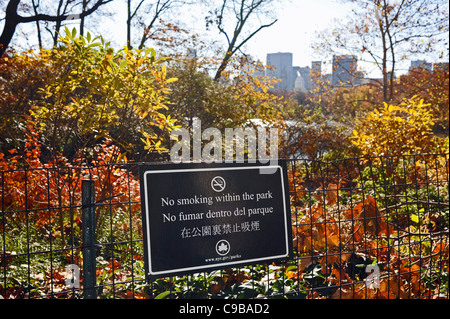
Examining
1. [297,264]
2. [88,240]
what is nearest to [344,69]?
[297,264]

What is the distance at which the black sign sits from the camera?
2350mm

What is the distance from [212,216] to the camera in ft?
8.04

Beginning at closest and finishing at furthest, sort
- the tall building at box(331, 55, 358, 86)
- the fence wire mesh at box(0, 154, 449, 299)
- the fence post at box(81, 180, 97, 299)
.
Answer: the fence post at box(81, 180, 97, 299) < the fence wire mesh at box(0, 154, 449, 299) < the tall building at box(331, 55, 358, 86)

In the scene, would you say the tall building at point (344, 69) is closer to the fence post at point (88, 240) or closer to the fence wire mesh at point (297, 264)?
the fence wire mesh at point (297, 264)

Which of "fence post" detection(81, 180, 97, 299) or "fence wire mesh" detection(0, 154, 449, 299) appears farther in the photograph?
"fence wire mesh" detection(0, 154, 449, 299)

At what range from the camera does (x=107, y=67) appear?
402cm

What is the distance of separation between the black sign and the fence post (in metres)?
0.29

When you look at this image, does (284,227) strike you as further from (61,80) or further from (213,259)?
(61,80)

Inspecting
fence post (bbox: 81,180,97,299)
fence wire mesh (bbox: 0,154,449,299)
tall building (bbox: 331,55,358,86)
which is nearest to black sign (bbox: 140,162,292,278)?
fence wire mesh (bbox: 0,154,449,299)

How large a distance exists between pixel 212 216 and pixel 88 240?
694mm

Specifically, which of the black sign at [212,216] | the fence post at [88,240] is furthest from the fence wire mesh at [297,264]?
the black sign at [212,216]

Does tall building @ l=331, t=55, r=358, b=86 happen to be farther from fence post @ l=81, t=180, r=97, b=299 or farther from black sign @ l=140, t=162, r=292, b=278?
fence post @ l=81, t=180, r=97, b=299

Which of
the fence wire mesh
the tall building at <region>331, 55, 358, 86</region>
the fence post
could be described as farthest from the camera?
the tall building at <region>331, 55, 358, 86</region>

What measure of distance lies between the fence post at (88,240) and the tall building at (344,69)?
13.7m
